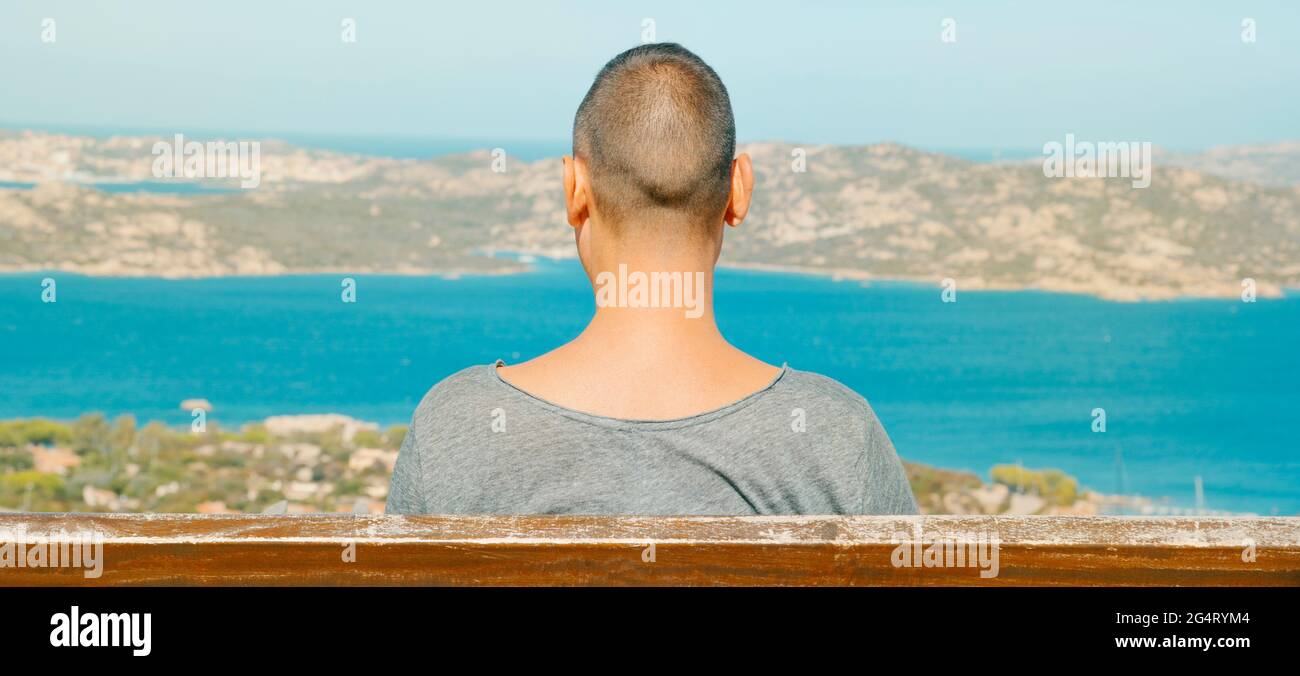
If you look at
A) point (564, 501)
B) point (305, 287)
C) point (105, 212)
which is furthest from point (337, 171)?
point (564, 501)

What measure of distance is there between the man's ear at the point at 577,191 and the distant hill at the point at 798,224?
5780cm

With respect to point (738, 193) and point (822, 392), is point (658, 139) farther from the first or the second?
point (822, 392)

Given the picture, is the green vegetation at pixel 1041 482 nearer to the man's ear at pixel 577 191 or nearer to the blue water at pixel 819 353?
the blue water at pixel 819 353

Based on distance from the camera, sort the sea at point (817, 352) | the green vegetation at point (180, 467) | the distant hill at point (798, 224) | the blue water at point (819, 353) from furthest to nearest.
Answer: the distant hill at point (798, 224)
the blue water at point (819, 353)
the sea at point (817, 352)
the green vegetation at point (180, 467)

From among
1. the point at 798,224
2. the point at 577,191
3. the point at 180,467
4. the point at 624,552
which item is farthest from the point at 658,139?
the point at 798,224

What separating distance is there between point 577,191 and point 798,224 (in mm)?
59754

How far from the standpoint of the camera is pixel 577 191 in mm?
1470

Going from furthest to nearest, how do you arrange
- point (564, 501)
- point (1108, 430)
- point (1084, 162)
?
point (1084, 162) → point (1108, 430) → point (564, 501)

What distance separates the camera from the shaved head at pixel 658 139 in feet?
4.65

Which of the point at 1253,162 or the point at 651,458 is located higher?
the point at 1253,162
